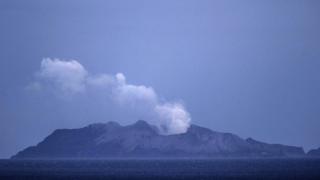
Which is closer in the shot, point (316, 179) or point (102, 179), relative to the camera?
point (316, 179)

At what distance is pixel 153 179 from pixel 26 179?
28752mm

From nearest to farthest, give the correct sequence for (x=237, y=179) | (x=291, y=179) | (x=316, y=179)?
(x=316, y=179) → (x=291, y=179) → (x=237, y=179)

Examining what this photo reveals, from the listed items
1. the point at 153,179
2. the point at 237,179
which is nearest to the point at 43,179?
the point at 153,179

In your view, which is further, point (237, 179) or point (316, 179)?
point (237, 179)

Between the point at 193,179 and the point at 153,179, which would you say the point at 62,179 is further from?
the point at 193,179

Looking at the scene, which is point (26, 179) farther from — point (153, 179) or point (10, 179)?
point (153, 179)

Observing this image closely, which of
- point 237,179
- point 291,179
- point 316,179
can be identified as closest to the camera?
point 316,179

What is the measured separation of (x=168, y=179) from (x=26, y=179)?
32.1m

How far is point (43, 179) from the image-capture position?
141 m

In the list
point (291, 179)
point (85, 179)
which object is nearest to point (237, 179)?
point (291, 179)

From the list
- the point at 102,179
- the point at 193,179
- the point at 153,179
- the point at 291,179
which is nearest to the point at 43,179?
the point at 102,179

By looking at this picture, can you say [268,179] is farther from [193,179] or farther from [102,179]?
→ [102,179]

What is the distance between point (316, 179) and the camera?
113 meters

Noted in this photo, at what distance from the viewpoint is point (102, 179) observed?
462ft
